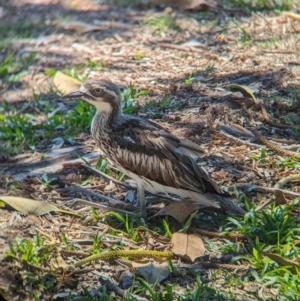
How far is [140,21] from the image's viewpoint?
400 inches

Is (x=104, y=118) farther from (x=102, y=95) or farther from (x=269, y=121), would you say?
(x=269, y=121)

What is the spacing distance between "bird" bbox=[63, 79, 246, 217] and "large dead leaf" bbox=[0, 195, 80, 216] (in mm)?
644

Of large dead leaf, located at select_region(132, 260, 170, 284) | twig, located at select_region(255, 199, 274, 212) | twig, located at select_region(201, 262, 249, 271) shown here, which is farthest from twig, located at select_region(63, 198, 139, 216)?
twig, located at select_region(255, 199, 274, 212)

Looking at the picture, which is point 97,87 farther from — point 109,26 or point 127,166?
point 109,26

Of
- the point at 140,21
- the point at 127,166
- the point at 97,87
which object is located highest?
the point at 97,87

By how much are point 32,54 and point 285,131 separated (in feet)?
12.8

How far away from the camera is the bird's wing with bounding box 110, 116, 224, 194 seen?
5840 millimetres

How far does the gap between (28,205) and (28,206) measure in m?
0.01

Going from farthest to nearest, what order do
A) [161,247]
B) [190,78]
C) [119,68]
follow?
1. [119,68]
2. [190,78]
3. [161,247]

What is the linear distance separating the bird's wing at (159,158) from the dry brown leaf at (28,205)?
71 cm

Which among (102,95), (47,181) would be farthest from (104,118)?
(47,181)

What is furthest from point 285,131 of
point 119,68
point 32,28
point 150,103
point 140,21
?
point 32,28

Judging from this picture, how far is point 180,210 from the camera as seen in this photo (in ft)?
19.0

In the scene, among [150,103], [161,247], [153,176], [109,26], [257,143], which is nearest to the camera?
[161,247]
